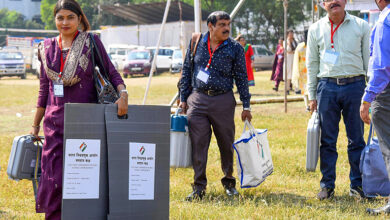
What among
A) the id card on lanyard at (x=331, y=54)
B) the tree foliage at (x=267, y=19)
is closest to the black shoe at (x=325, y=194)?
the id card on lanyard at (x=331, y=54)

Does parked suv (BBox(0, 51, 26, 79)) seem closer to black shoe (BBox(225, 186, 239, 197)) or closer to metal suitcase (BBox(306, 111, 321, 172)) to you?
black shoe (BBox(225, 186, 239, 197))

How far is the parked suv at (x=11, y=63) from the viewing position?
35.1 meters

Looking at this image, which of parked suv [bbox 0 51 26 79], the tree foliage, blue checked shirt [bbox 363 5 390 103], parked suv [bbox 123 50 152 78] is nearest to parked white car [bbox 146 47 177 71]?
parked suv [bbox 123 50 152 78]

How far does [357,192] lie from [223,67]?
69.7 inches

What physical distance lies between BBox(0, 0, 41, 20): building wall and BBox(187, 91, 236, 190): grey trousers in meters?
78.3

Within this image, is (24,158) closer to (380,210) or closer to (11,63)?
(380,210)

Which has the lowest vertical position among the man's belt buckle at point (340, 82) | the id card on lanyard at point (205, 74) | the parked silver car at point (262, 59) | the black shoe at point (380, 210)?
the parked silver car at point (262, 59)

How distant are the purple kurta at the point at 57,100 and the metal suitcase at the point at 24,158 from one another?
306 millimetres

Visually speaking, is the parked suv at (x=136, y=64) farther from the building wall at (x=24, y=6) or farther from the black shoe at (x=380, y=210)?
the building wall at (x=24, y=6)

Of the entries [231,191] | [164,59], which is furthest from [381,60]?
[164,59]

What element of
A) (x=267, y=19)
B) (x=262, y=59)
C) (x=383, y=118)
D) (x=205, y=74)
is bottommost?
(x=262, y=59)

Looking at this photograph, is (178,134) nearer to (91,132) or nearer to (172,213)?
(172,213)

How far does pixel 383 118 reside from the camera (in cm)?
491

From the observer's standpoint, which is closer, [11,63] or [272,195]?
[272,195]
